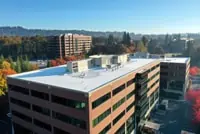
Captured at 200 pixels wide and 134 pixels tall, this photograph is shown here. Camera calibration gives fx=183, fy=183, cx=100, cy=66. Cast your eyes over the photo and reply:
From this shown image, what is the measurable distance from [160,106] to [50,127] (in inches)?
1667

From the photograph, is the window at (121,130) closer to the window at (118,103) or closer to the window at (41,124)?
the window at (118,103)

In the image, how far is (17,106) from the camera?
4075 cm

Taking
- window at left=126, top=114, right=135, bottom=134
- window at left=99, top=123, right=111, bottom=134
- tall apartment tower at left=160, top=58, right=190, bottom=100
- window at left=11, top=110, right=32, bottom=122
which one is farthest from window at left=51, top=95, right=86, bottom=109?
tall apartment tower at left=160, top=58, right=190, bottom=100

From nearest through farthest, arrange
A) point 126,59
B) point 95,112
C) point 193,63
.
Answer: point 95,112
point 126,59
point 193,63

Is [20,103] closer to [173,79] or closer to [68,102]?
[68,102]

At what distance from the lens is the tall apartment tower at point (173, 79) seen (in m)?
70.4

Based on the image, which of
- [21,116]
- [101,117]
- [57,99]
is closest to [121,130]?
[101,117]

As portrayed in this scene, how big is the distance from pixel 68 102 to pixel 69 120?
3.16 meters

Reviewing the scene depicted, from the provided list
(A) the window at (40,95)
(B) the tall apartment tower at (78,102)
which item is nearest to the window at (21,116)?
(B) the tall apartment tower at (78,102)

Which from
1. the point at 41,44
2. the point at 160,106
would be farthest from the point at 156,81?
the point at 41,44

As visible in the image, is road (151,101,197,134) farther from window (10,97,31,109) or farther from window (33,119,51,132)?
window (10,97,31,109)

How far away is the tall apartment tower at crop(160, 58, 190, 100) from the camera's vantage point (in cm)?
7044

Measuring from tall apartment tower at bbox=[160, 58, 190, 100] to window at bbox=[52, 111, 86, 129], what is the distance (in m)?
52.1

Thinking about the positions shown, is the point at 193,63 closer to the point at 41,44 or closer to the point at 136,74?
the point at 136,74
